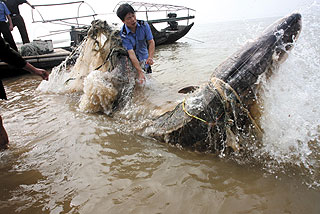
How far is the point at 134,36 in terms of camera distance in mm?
4059

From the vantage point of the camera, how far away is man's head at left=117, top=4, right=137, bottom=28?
11.6 feet

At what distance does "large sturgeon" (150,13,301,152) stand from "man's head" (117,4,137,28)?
2145 mm

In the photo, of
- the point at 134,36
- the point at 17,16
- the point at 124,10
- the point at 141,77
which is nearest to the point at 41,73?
the point at 141,77

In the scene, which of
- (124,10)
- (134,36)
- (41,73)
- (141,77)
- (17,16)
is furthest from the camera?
(17,16)

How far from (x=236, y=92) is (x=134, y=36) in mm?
2645

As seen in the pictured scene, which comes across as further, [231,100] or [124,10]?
[124,10]

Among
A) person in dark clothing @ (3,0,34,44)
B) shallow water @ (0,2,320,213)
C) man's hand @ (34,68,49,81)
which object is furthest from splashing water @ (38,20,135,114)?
person in dark clothing @ (3,0,34,44)

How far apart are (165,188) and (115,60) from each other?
286 centimetres

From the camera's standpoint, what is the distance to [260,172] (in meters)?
2.01

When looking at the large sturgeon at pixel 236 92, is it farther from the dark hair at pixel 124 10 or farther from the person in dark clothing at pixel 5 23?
the person in dark clothing at pixel 5 23

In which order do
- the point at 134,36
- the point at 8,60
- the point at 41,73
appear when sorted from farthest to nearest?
the point at 134,36, the point at 41,73, the point at 8,60

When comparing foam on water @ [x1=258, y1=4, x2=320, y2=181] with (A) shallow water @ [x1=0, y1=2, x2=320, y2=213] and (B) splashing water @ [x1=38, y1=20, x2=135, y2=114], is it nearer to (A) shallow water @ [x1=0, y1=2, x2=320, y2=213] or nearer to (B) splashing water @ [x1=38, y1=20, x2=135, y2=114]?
(A) shallow water @ [x1=0, y1=2, x2=320, y2=213]

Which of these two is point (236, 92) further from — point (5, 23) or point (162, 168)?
point (5, 23)

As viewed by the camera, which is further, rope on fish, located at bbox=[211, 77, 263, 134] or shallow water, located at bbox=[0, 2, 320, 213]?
rope on fish, located at bbox=[211, 77, 263, 134]
